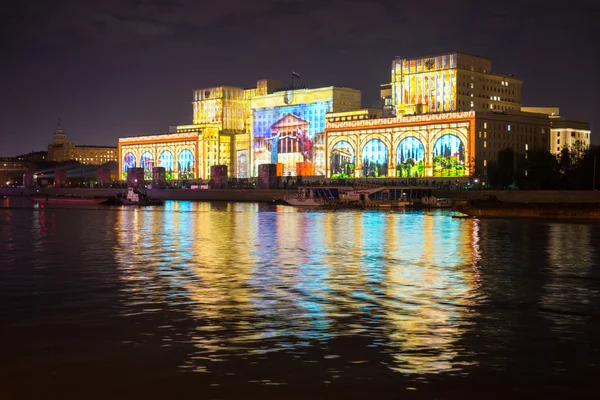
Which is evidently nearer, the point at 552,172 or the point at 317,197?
the point at 552,172

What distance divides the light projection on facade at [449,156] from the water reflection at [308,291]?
101359mm

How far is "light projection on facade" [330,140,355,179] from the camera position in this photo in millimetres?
176625

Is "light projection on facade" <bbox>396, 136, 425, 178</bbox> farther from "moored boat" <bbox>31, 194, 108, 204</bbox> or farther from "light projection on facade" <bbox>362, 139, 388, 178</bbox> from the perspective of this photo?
"moored boat" <bbox>31, 194, 108, 204</bbox>

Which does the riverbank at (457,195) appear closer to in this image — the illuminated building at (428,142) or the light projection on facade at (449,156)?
the illuminated building at (428,142)

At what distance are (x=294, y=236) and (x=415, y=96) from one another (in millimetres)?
118695

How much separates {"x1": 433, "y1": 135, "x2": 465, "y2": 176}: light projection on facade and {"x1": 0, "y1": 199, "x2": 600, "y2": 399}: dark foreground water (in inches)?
4365

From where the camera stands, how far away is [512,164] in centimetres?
13362

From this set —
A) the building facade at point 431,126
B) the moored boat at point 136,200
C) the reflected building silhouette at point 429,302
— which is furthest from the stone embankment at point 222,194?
the reflected building silhouette at point 429,302

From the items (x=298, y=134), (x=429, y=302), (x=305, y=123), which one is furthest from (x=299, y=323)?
(x=298, y=134)

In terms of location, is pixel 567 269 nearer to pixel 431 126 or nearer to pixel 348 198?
pixel 348 198

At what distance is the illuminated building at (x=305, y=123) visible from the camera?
187250 mm

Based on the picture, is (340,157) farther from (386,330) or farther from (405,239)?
(386,330)

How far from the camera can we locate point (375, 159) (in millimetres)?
172125

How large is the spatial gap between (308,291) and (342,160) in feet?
497
